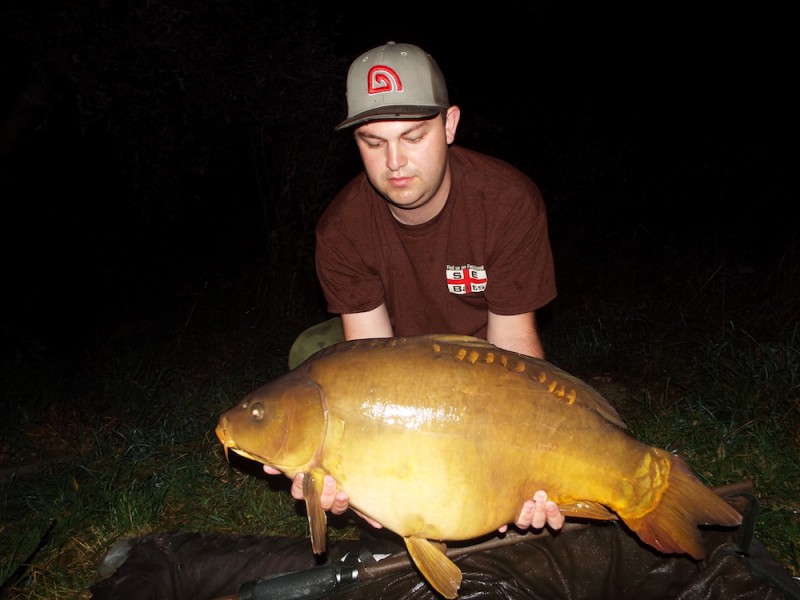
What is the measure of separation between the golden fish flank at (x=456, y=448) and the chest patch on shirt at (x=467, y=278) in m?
0.73

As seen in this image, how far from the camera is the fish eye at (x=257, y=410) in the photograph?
5.04 ft

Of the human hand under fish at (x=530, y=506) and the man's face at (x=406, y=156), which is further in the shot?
the man's face at (x=406, y=156)

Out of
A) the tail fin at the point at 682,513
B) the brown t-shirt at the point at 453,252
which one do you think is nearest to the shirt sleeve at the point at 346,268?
the brown t-shirt at the point at 453,252

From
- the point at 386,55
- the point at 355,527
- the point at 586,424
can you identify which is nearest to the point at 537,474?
the point at 586,424

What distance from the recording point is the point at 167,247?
5684 millimetres

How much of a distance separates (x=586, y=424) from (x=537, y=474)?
167 millimetres

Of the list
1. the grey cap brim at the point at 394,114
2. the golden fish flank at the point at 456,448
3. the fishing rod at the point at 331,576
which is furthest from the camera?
the grey cap brim at the point at 394,114

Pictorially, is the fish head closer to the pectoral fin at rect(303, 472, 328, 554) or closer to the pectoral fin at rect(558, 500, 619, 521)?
the pectoral fin at rect(303, 472, 328, 554)

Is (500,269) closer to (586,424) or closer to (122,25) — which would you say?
(586,424)

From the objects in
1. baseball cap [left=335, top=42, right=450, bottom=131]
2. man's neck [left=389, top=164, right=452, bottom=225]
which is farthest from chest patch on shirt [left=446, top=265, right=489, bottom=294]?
baseball cap [left=335, top=42, right=450, bottom=131]

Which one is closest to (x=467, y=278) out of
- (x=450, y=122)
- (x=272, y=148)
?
(x=450, y=122)

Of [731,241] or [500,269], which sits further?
[731,241]

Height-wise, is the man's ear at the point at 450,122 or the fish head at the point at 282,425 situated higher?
the man's ear at the point at 450,122

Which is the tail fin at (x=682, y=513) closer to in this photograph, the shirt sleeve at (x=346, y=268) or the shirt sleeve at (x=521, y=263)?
the shirt sleeve at (x=521, y=263)
